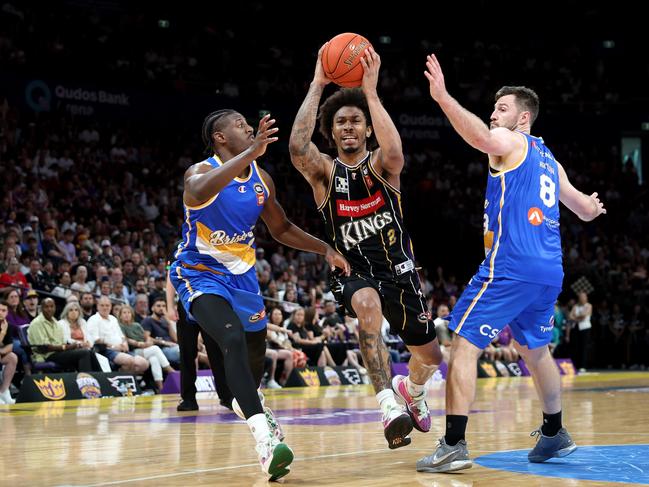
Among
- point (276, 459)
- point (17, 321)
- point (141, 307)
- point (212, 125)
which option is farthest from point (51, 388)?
point (276, 459)

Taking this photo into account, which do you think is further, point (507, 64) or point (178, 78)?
point (507, 64)

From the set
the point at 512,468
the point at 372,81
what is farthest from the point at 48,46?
the point at 512,468

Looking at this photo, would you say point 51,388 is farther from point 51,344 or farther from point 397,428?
point 397,428

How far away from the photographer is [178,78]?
24891mm

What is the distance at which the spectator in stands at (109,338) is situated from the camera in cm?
1302

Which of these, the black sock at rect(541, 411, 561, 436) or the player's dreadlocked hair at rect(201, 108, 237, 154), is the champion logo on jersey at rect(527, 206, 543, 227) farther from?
the player's dreadlocked hair at rect(201, 108, 237, 154)

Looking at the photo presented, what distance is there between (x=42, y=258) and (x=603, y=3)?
83.8ft

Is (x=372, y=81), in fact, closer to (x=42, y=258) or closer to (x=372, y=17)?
(x=42, y=258)

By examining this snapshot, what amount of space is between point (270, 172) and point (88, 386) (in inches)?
514

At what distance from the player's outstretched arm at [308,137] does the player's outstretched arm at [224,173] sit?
1.99 feet

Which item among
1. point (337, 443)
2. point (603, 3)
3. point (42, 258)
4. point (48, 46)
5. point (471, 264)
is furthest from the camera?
point (603, 3)

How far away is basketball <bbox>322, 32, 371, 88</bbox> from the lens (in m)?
5.94

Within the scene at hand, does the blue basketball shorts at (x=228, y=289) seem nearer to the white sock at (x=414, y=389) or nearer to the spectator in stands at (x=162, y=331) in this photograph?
the white sock at (x=414, y=389)

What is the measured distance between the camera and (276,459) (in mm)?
4609
